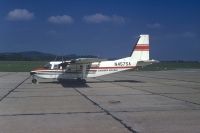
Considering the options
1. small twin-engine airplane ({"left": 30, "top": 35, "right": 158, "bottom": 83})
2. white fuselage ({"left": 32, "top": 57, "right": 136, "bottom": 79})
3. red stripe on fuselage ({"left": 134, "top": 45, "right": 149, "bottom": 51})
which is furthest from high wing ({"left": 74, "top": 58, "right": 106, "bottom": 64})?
red stripe on fuselage ({"left": 134, "top": 45, "right": 149, "bottom": 51})

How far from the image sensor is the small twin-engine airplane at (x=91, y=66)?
108 feet

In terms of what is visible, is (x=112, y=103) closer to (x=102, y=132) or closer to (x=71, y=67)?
(x=102, y=132)

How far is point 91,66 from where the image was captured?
33719 millimetres

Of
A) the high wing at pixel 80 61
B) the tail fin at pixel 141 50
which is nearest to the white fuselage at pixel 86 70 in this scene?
the high wing at pixel 80 61

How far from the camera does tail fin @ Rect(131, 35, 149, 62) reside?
3528 cm

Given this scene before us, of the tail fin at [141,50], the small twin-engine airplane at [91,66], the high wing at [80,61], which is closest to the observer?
the high wing at [80,61]

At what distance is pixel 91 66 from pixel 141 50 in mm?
5154

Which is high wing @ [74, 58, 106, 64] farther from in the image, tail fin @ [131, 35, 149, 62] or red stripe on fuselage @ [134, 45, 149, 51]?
red stripe on fuselage @ [134, 45, 149, 51]

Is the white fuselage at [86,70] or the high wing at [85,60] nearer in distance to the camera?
the high wing at [85,60]

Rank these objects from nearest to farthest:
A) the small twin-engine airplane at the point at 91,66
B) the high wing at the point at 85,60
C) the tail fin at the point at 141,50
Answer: the high wing at the point at 85,60 < the small twin-engine airplane at the point at 91,66 < the tail fin at the point at 141,50

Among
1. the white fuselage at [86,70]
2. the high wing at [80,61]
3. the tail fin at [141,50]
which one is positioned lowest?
the white fuselage at [86,70]

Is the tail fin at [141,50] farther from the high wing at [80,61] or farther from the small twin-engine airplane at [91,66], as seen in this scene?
the high wing at [80,61]

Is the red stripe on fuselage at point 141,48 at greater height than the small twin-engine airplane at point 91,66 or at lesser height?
greater

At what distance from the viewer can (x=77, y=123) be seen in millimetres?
11664
